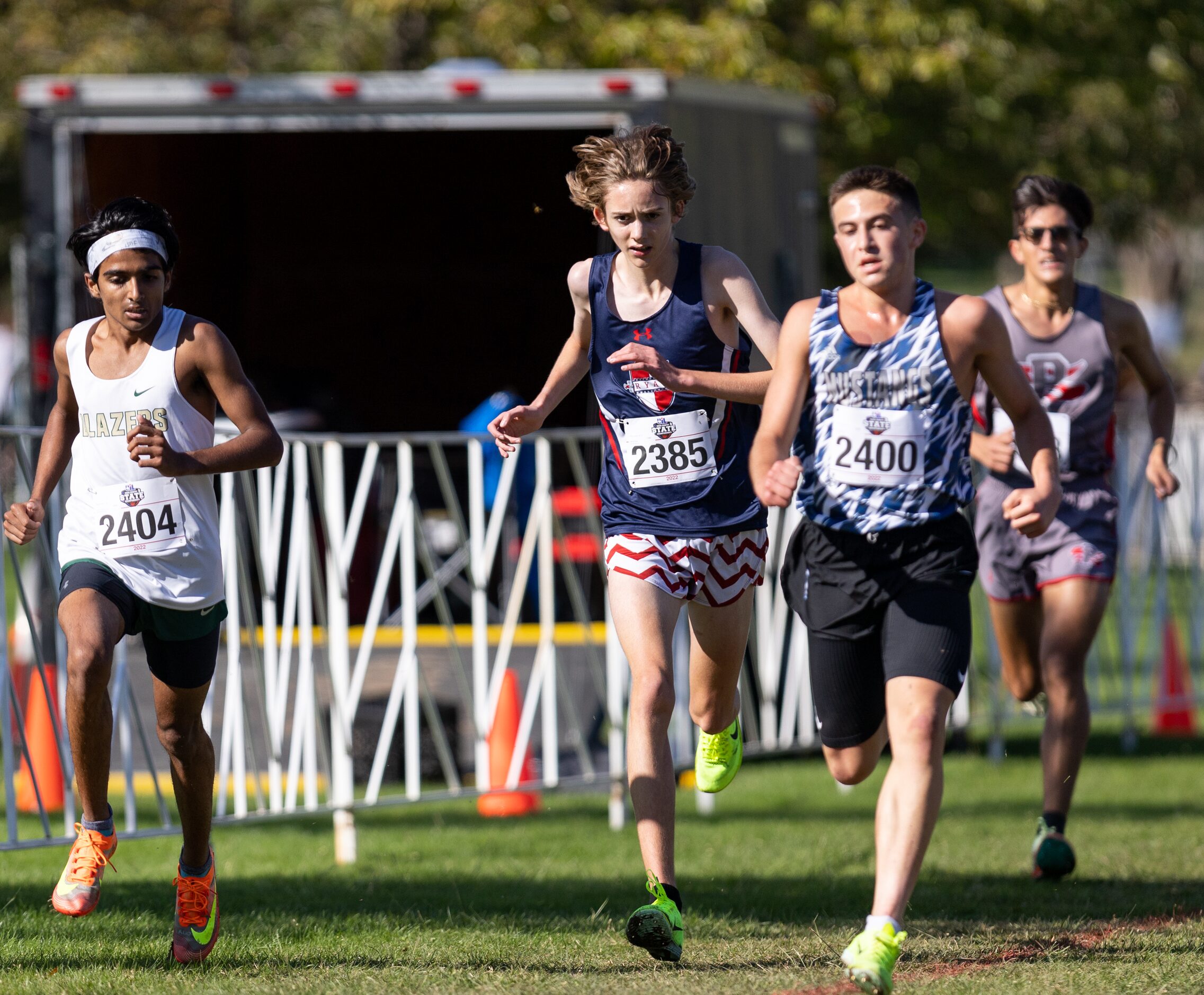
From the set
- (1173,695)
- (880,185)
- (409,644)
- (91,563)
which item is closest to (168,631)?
(91,563)

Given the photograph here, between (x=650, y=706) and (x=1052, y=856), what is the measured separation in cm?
200

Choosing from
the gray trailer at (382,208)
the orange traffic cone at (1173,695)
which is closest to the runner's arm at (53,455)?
the gray trailer at (382,208)

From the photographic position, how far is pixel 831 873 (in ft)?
21.9

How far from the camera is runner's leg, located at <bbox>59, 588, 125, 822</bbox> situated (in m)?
4.64

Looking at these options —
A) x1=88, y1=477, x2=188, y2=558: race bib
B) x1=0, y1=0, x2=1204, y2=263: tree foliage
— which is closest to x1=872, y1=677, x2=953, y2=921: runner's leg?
x1=88, y1=477, x2=188, y2=558: race bib

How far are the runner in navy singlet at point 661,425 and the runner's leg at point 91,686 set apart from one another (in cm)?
117

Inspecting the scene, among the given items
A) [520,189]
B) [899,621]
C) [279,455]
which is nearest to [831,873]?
[899,621]

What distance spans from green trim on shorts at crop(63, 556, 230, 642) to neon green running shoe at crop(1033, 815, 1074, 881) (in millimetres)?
2977

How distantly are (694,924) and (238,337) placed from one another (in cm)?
788

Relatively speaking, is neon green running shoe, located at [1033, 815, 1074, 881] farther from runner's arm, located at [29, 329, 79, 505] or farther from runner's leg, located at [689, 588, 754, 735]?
runner's arm, located at [29, 329, 79, 505]

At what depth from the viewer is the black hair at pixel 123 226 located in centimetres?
485

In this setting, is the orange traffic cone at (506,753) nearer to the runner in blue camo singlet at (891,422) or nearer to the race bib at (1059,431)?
the race bib at (1059,431)

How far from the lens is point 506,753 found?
8.41 m

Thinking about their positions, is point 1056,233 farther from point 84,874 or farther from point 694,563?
point 84,874
